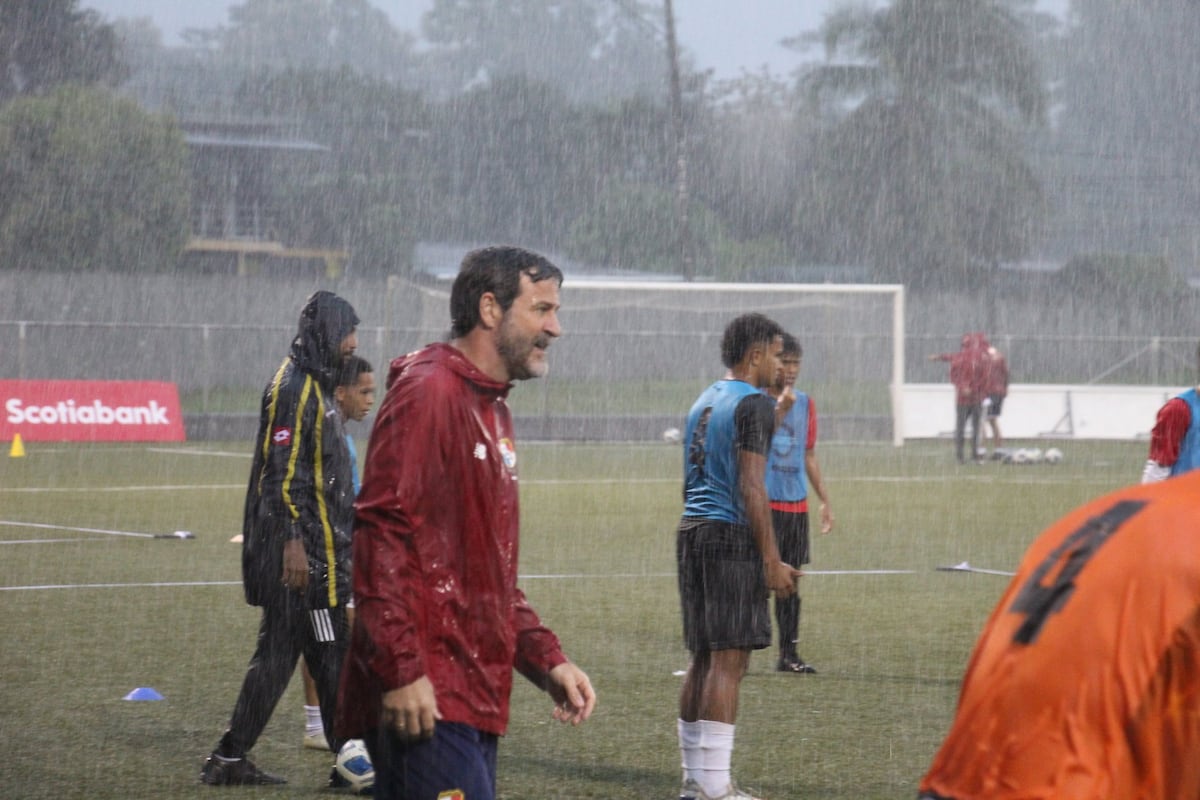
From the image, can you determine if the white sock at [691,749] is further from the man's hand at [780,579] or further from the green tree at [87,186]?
the green tree at [87,186]

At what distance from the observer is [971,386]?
2614cm

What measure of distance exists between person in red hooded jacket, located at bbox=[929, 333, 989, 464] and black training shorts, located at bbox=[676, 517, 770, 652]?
2014 centimetres

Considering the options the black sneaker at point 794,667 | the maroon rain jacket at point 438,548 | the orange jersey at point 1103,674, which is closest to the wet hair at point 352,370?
the maroon rain jacket at point 438,548

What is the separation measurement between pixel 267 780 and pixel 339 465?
128 cm

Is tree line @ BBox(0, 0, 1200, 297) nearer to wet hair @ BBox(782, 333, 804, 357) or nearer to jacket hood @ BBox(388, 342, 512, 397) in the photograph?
wet hair @ BBox(782, 333, 804, 357)

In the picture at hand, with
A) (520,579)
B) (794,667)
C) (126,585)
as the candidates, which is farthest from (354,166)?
(794,667)

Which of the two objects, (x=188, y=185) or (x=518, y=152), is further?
(x=518, y=152)

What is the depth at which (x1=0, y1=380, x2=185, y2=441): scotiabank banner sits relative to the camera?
2819 cm

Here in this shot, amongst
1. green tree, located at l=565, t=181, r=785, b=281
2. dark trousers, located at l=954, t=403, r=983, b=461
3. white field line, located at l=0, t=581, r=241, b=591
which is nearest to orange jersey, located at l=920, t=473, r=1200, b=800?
white field line, located at l=0, t=581, r=241, b=591

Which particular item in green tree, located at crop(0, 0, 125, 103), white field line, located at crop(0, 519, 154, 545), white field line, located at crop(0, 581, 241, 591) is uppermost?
green tree, located at crop(0, 0, 125, 103)

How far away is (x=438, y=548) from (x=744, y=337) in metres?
3.13

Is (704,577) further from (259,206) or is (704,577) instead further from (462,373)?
(259,206)

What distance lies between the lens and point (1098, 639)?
2.15m

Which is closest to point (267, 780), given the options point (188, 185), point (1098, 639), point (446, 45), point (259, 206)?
point (1098, 639)
